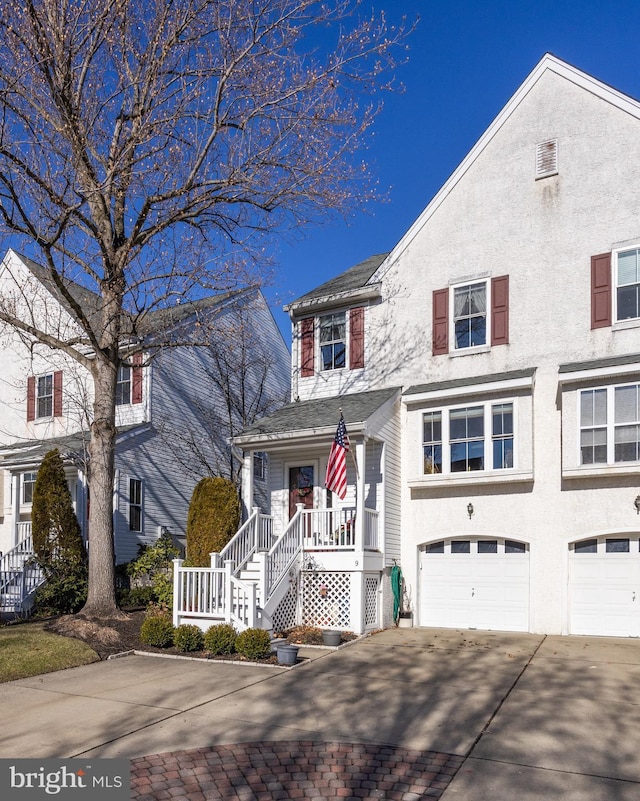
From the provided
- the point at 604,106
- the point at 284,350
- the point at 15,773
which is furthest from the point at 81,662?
the point at 284,350

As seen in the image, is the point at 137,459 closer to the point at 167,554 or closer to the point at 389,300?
the point at 167,554

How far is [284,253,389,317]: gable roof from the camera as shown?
56.9 ft

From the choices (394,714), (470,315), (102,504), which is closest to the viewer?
(394,714)

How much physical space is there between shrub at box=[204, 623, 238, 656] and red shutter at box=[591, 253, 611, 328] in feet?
29.4

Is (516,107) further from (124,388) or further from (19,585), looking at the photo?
(19,585)

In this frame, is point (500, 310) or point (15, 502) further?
point (15, 502)

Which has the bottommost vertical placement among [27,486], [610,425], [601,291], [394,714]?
[394,714]

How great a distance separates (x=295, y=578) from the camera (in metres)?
14.7

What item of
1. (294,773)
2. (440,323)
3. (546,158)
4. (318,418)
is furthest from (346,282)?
(294,773)

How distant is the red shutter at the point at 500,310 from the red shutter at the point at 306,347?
4676 mm

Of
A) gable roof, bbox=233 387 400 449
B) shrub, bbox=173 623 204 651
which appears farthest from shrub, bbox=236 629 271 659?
gable roof, bbox=233 387 400 449

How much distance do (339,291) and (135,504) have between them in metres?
8.32

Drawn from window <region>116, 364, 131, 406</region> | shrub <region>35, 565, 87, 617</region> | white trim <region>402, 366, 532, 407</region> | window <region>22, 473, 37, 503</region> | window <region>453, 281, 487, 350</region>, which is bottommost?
shrub <region>35, 565, 87, 617</region>

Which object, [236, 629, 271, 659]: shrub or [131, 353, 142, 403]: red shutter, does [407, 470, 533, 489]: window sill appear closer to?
[236, 629, 271, 659]: shrub
